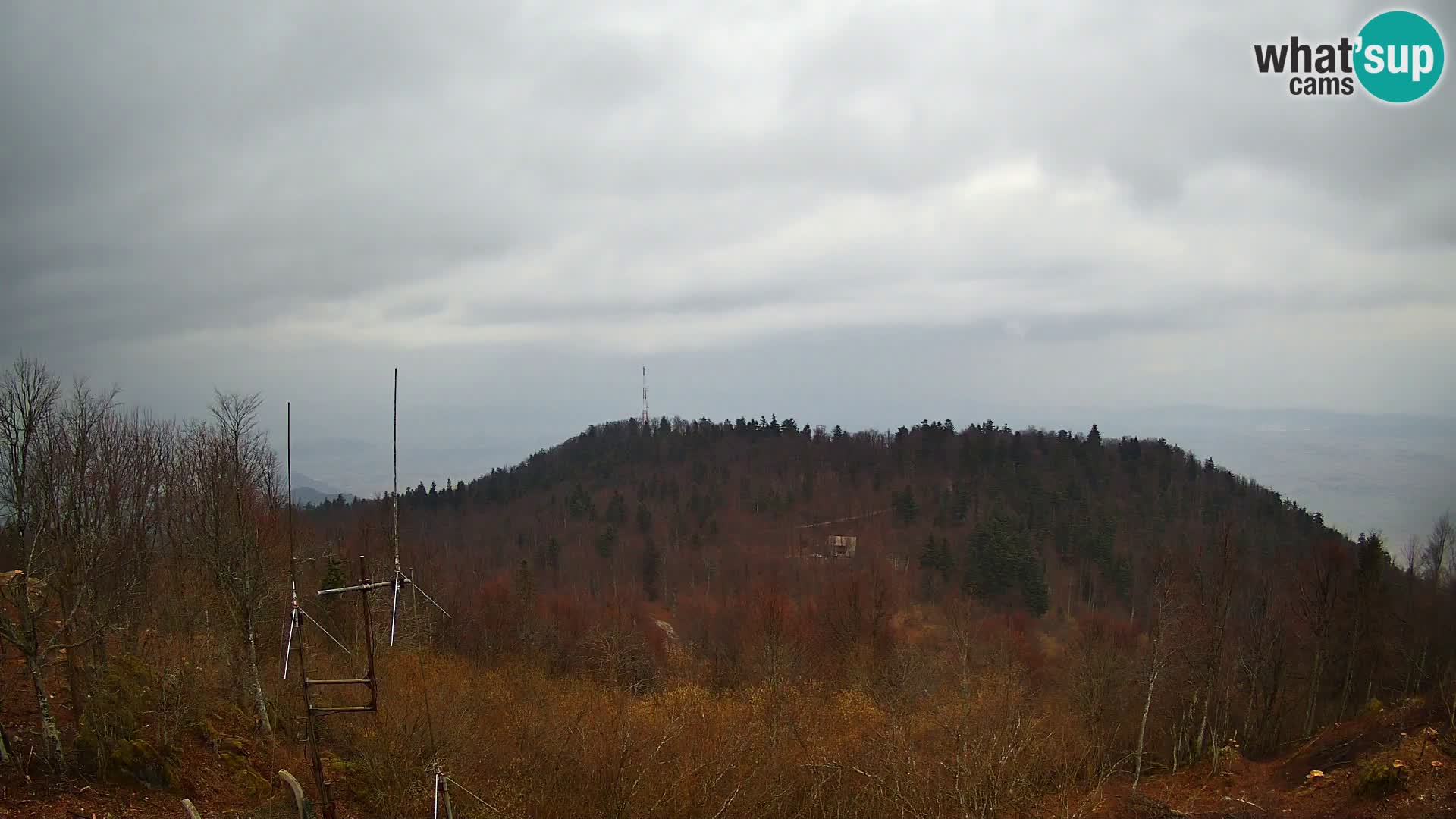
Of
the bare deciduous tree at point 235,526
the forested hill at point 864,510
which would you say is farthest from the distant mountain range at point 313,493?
the bare deciduous tree at point 235,526

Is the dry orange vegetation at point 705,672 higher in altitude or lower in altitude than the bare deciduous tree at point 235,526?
lower

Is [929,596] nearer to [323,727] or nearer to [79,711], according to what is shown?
[323,727]

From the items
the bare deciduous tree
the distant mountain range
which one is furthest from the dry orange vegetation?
the distant mountain range

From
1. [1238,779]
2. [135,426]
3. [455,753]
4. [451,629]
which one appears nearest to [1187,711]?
[1238,779]

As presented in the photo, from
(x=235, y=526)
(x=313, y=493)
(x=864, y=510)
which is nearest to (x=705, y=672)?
(x=235, y=526)

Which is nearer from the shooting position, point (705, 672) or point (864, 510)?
point (705, 672)

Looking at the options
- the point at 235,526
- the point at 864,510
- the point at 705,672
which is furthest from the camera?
the point at 864,510

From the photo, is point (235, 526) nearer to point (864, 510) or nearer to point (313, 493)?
point (864, 510)

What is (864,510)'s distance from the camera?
109875mm

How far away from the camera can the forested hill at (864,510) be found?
82875 mm

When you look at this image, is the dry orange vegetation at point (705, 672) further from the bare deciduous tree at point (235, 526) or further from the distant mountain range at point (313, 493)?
→ the distant mountain range at point (313, 493)

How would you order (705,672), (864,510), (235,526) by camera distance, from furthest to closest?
(864,510), (705,672), (235,526)

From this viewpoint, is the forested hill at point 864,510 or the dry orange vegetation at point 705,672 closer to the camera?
the dry orange vegetation at point 705,672

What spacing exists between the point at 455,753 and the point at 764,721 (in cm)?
1242
